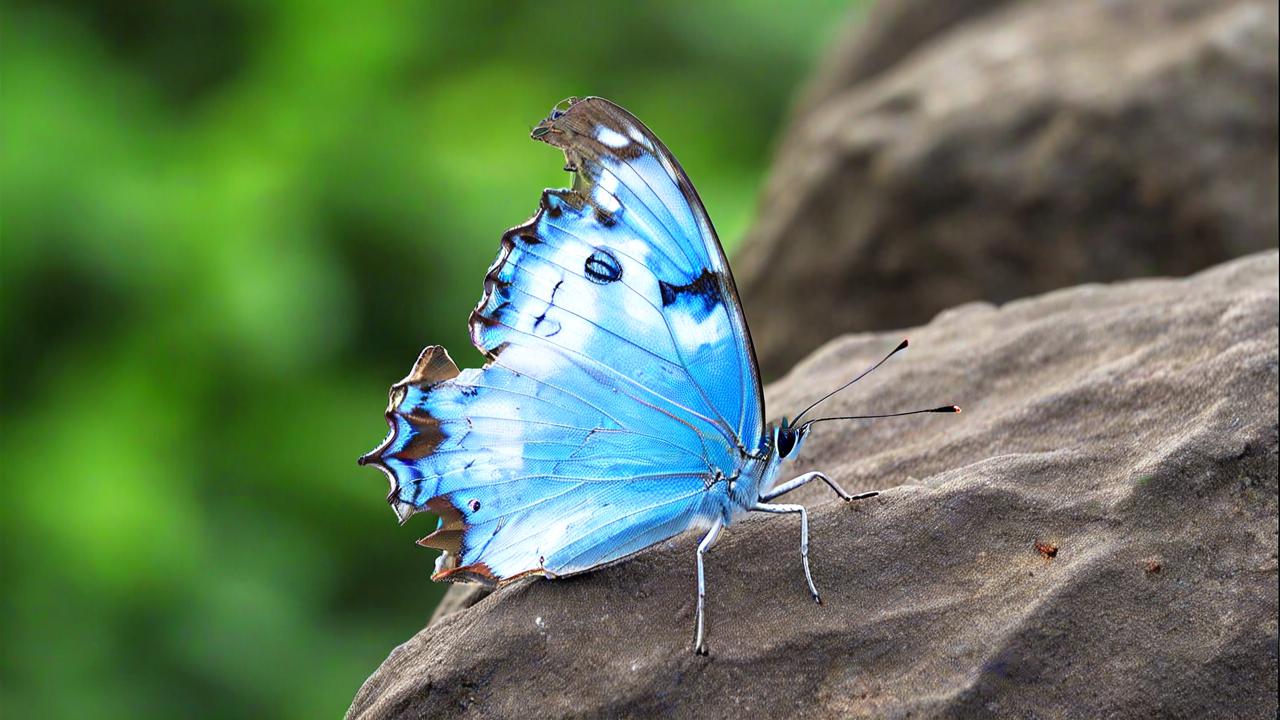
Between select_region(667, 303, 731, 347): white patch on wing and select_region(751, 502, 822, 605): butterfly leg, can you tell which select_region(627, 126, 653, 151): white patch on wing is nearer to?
select_region(667, 303, 731, 347): white patch on wing

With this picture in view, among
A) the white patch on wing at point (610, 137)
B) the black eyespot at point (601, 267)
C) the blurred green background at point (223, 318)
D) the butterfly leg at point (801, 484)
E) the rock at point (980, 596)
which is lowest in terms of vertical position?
the rock at point (980, 596)

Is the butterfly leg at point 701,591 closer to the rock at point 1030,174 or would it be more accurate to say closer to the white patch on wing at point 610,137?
the white patch on wing at point 610,137

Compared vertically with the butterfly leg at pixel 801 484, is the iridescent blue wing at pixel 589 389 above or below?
above

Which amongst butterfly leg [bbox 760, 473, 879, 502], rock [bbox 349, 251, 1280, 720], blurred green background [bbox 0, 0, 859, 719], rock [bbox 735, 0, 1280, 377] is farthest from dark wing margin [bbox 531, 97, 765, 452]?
blurred green background [bbox 0, 0, 859, 719]

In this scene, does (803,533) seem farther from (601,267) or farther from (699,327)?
(601,267)

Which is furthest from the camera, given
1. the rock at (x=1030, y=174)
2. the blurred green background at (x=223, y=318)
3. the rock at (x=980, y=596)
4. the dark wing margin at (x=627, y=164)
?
the blurred green background at (x=223, y=318)

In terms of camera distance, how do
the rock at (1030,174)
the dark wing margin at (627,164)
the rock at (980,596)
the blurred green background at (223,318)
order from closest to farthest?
the rock at (980,596) < the dark wing margin at (627,164) < the rock at (1030,174) < the blurred green background at (223,318)

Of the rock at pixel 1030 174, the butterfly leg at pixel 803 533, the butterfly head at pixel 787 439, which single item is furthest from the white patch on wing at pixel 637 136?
the rock at pixel 1030 174

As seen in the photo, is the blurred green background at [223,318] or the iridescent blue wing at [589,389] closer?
the iridescent blue wing at [589,389]
